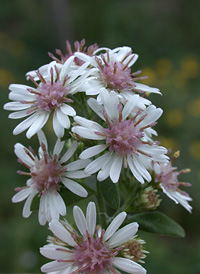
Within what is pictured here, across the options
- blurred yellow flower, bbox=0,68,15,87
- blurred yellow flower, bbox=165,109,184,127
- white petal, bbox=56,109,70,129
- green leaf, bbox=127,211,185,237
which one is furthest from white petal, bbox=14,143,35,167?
blurred yellow flower, bbox=0,68,15,87

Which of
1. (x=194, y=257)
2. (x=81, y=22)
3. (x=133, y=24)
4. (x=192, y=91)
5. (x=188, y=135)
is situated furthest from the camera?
(x=81, y=22)

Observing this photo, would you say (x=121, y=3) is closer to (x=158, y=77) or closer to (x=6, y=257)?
(x=158, y=77)

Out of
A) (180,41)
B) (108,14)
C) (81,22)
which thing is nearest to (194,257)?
(180,41)

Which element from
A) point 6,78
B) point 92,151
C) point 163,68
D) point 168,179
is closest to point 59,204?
point 92,151

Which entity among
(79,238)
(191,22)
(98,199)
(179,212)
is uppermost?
(191,22)

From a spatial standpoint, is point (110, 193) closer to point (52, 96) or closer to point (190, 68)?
point (52, 96)

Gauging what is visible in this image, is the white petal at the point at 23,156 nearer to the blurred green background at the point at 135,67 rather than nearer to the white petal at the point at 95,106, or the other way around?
the white petal at the point at 95,106
